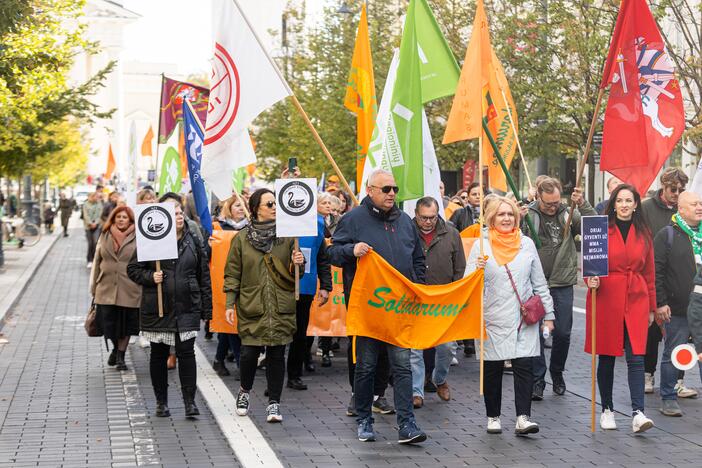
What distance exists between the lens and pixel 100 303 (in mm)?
12453

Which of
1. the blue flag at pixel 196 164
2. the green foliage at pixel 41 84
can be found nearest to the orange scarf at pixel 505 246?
the blue flag at pixel 196 164

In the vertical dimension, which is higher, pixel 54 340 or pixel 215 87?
pixel 215 87

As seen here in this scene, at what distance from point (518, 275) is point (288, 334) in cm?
180

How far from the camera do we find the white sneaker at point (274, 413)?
941 centimetres

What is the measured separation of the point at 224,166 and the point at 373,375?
3.04m

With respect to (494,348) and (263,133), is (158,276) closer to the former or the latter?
(494,348)

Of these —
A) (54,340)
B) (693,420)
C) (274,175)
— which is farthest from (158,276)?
(274,175)

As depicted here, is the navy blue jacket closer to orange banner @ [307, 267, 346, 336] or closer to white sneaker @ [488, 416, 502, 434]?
white sneaker @ [488, 416, 502, 434]

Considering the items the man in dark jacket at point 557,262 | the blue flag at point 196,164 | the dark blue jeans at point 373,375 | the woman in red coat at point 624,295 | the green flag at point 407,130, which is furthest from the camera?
the blue flag at point 196,164

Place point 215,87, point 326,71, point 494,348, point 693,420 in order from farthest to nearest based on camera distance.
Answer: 1. point 326,71
2. point 215,87
3. point 693,420
4. point 494,348

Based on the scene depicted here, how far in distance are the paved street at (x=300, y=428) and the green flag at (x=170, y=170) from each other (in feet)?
14.4

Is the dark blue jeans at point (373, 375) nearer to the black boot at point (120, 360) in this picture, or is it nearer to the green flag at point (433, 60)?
the green flag at point (433, 60)

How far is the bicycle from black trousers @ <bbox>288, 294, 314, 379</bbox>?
2742 centimetres

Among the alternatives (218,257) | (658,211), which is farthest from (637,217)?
(218,257)
